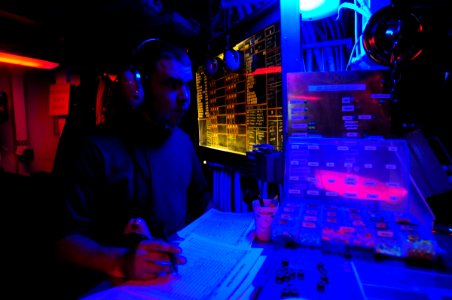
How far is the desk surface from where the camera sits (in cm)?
88

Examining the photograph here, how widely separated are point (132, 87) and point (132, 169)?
463 mm

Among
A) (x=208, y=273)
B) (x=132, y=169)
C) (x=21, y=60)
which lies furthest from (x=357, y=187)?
(x=21, y=60)

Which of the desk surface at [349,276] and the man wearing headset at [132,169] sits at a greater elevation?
the man wearing headset at [132,169]

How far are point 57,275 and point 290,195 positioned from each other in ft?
9.10

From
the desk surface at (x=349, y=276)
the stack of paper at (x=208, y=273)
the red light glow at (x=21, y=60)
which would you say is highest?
the red light glow at (x=21, y=60)

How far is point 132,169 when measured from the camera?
1.58 m

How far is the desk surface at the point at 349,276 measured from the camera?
88 cm

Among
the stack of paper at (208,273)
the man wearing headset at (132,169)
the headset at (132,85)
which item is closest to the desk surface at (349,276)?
the stack of paper at (208,273)

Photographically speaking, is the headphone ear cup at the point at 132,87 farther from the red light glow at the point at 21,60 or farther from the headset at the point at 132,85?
the red light glow at the point at 21,60

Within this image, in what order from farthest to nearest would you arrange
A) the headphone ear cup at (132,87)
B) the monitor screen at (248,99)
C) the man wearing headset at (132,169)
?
1. the monitor screen at (248,99)
2. the headphone ear cup at (132,87)
3. the man wearing headset at (132,169)

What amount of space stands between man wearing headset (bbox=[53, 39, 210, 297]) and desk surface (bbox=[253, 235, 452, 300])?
57 centimetres

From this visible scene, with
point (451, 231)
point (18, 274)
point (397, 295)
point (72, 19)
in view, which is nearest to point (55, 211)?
point (397, 295)

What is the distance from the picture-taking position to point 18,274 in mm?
2973

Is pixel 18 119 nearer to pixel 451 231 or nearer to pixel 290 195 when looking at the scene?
pixel 290 195
